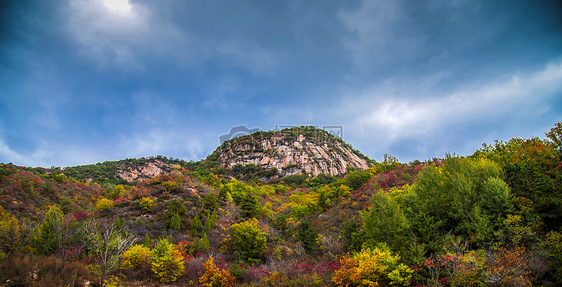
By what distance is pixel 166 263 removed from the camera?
1419 cm

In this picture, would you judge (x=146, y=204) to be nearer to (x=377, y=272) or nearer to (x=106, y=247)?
A: (x=106, y=247)

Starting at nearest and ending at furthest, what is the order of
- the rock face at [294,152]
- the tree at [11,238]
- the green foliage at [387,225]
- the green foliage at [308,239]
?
the tree at [11,238] → the green foliage at [387,225] → the green foliage at [308,239] → the rock face at [294,152]

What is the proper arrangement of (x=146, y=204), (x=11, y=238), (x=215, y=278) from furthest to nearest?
(x=146, y=204), (x=215, y=278), (x=11, y=238)

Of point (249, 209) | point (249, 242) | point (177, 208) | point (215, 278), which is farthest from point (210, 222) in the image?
point (215, 278)

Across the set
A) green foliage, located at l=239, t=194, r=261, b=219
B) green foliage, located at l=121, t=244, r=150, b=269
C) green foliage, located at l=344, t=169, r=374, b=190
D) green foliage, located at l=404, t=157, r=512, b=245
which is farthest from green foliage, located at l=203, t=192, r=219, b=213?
green foliage, located at l=344, t=169, r=374, b=190

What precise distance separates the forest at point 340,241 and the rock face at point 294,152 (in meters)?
61.1

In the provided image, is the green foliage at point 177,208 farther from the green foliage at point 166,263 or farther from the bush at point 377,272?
the bush at point 377,272

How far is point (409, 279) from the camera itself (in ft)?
43.5

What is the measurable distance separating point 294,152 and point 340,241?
72.5 m

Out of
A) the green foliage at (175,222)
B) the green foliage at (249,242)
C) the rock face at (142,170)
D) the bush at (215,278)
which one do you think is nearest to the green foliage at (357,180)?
the green foliage at (249,242)

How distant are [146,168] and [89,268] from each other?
80367 mm

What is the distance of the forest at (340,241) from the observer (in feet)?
38.2

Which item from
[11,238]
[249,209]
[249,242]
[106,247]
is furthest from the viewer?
[249,209]

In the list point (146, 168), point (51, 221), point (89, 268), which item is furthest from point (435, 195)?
point (146, 168)
